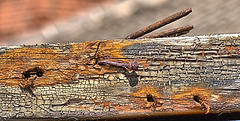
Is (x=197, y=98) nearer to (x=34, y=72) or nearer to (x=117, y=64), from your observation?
(x=117, y=64)

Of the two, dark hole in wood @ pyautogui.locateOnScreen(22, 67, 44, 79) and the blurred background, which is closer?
dark hole in wood @ pyautogui.locateOnScreen(22, 67, 44, 79)

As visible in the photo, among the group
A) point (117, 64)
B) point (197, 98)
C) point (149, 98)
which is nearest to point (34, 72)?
point (117, 64)

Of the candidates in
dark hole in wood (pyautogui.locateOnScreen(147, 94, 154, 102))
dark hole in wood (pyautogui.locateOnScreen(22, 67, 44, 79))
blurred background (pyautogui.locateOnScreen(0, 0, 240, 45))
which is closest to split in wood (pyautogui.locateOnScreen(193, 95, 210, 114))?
dark hole in wood (pyautogui.locateOnScreen(147, 94, 154, 102))

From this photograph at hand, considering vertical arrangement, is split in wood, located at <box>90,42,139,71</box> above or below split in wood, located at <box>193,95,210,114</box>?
above

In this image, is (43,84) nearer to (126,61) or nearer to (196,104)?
(126,61)

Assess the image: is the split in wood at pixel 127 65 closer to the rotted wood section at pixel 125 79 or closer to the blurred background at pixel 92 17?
the rotted wood section at pixel 125 79

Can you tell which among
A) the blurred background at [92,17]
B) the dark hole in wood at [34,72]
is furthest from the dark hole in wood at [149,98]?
the blurred background at [92,17]

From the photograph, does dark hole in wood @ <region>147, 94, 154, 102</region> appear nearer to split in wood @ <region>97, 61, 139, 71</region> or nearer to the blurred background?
split in wood @ <region>97, 61, 139, 71</region>
